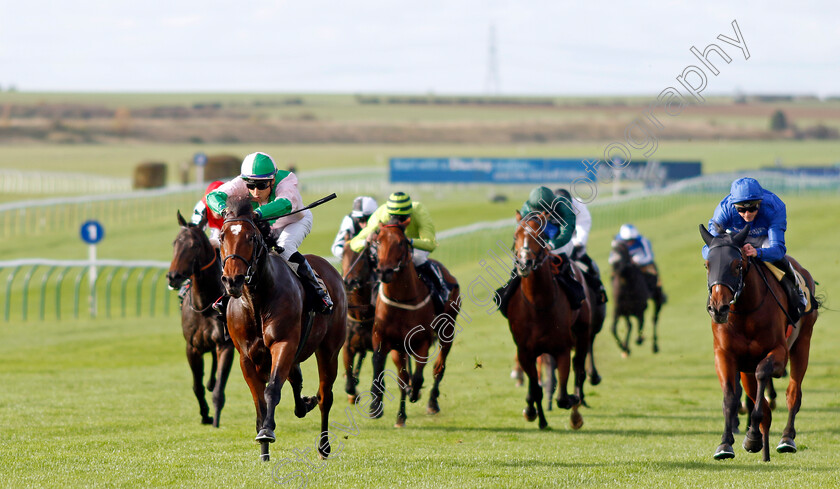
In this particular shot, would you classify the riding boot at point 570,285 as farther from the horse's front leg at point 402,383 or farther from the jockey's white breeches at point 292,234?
the jockey's white breeches at point 292,234

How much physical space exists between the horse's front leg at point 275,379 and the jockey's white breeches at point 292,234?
32.1 inches

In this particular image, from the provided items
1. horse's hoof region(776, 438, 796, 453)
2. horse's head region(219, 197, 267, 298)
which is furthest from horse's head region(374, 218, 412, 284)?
horse's hoof region(776, 438, 796, 453)

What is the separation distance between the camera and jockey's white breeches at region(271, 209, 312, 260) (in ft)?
25.9

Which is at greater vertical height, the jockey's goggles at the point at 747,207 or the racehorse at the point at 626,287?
the jockey's goggles at the point at 747,207

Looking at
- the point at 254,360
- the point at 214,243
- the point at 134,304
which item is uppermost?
the point at 214,243

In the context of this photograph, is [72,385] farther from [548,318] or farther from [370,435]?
[548,318]

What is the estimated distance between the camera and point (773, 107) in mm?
98438

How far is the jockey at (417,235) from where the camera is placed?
31.9 ft

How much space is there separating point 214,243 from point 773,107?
95446 mm

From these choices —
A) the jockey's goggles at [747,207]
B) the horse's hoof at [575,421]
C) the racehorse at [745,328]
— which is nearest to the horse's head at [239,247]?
the racehorse at [745,328]

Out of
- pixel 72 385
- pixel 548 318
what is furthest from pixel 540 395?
pixel 72 385

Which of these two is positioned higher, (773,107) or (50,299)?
(773,107)

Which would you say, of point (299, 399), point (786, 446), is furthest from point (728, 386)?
point (299, 399)

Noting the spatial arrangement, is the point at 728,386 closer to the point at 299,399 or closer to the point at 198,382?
the point at 299,399
